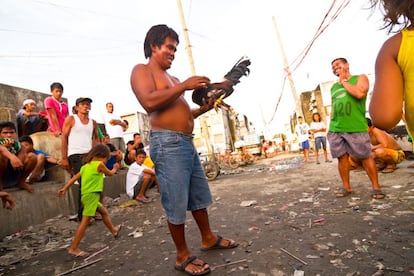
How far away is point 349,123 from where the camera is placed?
3398 mm

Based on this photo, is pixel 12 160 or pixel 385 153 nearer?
pixel 12 160

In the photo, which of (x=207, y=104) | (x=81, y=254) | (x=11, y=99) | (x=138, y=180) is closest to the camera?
(x=207, y=104)

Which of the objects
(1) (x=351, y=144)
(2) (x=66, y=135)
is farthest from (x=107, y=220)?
(1) (x=351, y=144)

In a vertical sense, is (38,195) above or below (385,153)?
above

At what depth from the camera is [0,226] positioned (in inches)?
134

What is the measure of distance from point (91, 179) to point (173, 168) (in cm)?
174

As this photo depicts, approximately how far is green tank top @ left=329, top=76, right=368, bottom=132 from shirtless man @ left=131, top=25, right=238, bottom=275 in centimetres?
233

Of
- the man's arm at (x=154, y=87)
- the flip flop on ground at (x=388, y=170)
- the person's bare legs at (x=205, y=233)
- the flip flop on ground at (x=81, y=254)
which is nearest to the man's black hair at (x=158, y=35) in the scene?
the man's arm at (x=154, y=87)

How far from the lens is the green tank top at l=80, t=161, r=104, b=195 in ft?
10.2

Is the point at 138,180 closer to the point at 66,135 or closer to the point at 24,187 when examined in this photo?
the point at 66,135

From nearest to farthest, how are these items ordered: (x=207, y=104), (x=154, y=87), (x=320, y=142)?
(x=154, y=87) < (x=207, y=104) < (x=320, y=142)

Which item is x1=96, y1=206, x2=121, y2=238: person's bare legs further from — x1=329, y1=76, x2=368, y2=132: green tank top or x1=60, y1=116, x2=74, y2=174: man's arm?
x1=329, y1=76, x2=368, y2=132: green tank top

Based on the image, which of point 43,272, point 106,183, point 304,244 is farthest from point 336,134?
point 106,183

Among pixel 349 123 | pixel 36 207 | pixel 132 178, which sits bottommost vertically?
pixel 36 207
